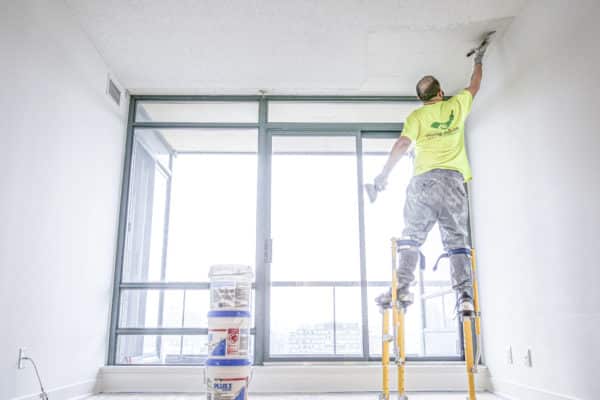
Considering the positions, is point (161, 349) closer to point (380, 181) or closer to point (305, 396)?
point (305, 396)

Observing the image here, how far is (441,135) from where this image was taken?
2.95 metres

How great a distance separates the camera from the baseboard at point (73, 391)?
2.90 meters

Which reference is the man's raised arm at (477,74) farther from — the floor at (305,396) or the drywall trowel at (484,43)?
the floor at (305,396)

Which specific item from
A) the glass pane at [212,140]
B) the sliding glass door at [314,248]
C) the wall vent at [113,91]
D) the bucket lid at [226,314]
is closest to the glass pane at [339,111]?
the sliding glass door at [314,248]

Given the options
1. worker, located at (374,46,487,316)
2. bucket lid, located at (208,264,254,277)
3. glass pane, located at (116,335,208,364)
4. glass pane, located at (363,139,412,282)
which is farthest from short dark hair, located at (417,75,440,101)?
glass pane, located at (116,335,208,364)

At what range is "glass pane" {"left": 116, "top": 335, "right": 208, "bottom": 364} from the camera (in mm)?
3912

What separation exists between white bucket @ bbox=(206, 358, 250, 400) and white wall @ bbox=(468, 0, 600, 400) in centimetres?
170

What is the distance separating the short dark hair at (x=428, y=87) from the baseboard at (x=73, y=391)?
9.45 ft

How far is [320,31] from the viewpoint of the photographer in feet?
11.1

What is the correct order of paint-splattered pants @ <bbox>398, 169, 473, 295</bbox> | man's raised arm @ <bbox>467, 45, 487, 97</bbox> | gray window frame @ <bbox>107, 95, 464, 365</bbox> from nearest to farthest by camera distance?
paint-splattered pants @ <bbox>398, 169, 473, 295</bbox>
man's raised arm @ <bbox>467, 45, 487, 97</bbox>
gray window frame @ <bbox>107, 95, 464, 365</bbox>

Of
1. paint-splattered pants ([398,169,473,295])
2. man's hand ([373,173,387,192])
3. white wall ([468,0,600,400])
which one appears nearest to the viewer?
white wall ([468,0,600,400])

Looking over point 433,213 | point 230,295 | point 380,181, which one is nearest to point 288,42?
point 380,181

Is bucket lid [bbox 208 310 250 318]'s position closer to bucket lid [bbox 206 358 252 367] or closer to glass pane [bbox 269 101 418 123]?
bucket lid [bbox 206 358 252 367]

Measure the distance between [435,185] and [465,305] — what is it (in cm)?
72
